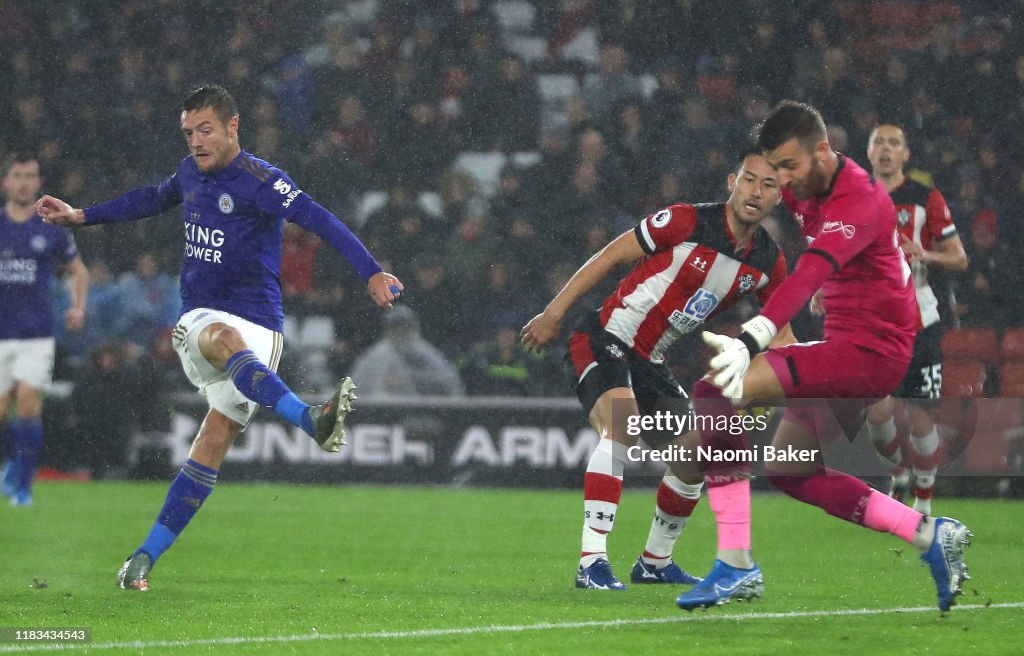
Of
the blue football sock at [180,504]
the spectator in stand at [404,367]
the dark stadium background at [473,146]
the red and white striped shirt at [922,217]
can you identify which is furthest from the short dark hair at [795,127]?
the spectator in stand at [404,367]

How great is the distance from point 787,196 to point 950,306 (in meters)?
7.01

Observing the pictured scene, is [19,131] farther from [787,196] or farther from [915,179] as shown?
[787,196]

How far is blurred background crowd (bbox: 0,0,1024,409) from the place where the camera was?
12.2 m

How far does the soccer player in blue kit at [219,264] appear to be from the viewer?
230 inches

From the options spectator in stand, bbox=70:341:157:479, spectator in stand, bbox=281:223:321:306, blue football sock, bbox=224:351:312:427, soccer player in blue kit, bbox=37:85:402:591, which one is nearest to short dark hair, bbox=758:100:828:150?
soccer player in blue kit, bbox=37:85:402:591

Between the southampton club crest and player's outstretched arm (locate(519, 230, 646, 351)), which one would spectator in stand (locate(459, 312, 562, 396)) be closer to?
the southampton club crest

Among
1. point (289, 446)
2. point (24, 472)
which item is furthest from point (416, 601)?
point (289, 446)

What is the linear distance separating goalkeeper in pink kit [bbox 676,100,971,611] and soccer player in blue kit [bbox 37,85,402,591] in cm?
169

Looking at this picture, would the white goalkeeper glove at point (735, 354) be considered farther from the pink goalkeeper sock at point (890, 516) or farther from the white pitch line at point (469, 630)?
the white pitch line at point (469, 630)

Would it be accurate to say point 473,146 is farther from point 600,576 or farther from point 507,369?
point 600,576

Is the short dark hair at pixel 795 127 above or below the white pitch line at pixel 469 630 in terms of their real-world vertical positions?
above

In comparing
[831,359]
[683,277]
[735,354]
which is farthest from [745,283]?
[735,354]

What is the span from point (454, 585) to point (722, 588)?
1.53 meters

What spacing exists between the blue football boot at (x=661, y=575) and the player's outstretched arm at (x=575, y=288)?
38.4 inches
